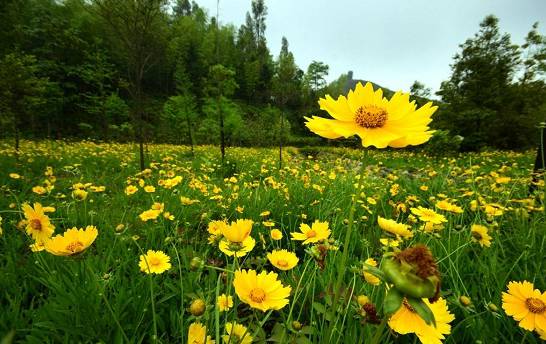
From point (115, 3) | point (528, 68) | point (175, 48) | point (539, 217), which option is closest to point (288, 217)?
point (539, 217)

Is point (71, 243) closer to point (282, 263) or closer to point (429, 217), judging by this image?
point (282, 263)

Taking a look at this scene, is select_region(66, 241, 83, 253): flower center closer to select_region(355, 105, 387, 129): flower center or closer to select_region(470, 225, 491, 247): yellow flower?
select_region(355, 105, 387, 129): flower center

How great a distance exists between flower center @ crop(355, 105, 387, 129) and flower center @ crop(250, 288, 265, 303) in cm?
50

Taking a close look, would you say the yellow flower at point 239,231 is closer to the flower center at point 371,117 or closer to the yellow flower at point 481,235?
the flower center at point 371,117

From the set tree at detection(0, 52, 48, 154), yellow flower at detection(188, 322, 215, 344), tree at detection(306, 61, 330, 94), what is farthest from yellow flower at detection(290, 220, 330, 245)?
tree at detection(306, 61, 330, 94)

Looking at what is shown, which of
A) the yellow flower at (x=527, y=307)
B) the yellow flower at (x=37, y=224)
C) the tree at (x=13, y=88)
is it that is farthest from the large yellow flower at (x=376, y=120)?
the tree at (x=13, y=88)

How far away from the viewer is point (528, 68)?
1723 centimetres

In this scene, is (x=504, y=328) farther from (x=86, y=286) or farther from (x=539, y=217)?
(x=86, y=286)

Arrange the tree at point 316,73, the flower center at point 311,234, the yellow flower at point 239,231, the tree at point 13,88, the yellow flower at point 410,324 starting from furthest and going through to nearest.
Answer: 1. the tree at point 316,73
2. the tree at point 13,88
3. the flower center at point 311,234
4. the yellow flower at point 239,231
5. the yellow flower at point 410,324

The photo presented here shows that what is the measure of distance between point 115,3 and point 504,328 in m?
6.47

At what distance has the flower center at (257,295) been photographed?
66 centimetres

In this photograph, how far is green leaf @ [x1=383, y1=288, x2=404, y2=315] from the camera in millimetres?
352

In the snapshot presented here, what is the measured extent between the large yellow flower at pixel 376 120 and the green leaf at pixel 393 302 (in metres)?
0.27

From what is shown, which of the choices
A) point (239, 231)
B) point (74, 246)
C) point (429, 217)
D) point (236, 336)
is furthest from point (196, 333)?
point (429, 217)
